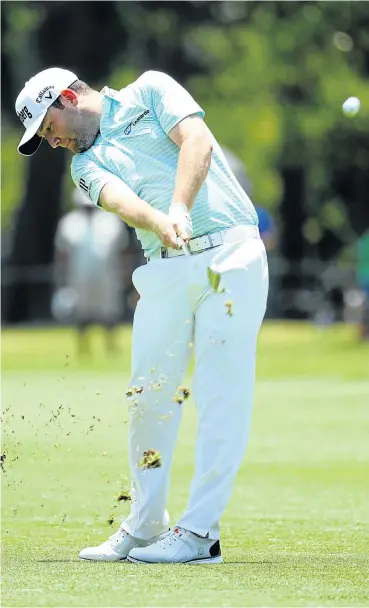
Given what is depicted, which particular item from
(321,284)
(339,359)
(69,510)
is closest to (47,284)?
(321,284)

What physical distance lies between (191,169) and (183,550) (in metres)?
1.60

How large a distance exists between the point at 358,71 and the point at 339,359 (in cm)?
1556

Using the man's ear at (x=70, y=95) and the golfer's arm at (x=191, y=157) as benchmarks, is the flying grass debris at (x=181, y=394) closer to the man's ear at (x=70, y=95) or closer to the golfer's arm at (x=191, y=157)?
the golfer's arm at (x=191, y=157)

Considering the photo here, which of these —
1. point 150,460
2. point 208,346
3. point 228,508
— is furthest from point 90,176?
point 228,508

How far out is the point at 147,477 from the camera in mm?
7281

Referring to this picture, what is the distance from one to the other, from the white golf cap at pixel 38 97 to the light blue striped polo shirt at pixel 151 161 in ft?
0.70

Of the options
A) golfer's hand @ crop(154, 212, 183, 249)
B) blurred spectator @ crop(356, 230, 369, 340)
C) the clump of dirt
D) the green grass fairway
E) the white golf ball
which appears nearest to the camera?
the green grass fairway

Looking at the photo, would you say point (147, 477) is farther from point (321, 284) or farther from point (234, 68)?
point (234, 68)

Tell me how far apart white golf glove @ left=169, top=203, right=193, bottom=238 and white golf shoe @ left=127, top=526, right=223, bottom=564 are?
1294mm

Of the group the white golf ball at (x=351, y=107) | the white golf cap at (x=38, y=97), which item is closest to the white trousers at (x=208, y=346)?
the white golf cap at (x=38, y=97)

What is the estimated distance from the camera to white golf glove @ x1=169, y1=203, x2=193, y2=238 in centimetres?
674

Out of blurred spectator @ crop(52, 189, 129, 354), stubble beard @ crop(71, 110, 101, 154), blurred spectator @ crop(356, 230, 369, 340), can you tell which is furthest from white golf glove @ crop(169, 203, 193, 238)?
blurred spectator @ crop(356, 230, 369, 340)

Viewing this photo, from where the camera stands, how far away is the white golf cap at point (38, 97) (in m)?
7.11

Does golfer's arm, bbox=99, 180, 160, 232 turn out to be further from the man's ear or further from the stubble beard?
the man's ear
